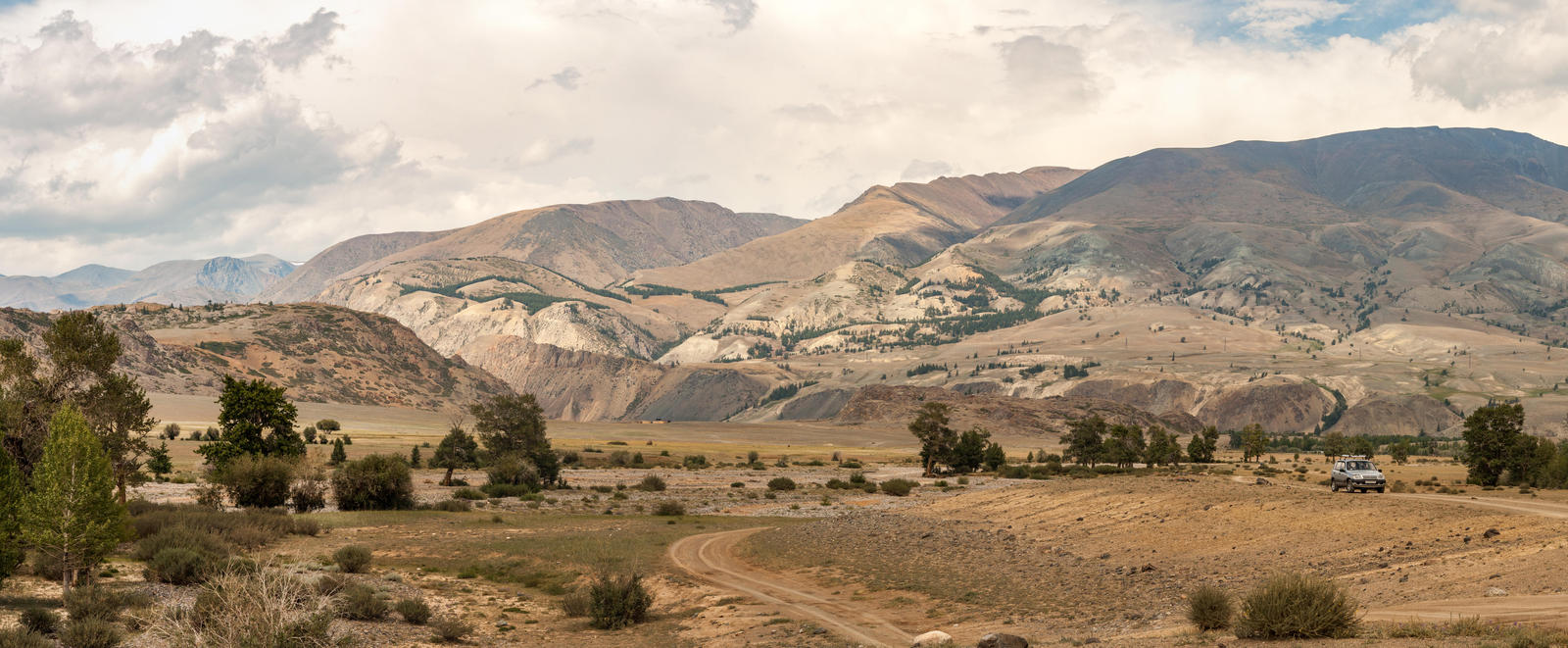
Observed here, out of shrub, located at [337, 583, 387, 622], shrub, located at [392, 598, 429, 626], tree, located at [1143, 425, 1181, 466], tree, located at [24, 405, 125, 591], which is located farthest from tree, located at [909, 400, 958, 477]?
tree, located at [24, 405, 125, 591]

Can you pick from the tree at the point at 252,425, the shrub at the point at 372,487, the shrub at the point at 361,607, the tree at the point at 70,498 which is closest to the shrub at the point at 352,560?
the shrub at the point at 361,607

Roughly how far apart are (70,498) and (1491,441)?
7064 cm

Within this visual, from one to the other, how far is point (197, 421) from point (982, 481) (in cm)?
12046

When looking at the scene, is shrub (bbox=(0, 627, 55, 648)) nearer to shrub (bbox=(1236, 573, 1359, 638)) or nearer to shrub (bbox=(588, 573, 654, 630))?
shrub (bbox=(588, 573, 654, 630))

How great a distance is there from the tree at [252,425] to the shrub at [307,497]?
507cm

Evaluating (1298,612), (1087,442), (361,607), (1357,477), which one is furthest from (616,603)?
(1087,442)

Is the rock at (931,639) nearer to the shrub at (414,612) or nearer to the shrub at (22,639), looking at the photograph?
the shrub at (414,612)

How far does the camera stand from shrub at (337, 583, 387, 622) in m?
28.2

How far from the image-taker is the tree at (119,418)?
42000mm

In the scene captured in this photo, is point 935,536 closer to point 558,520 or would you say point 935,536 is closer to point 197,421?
point 558,520

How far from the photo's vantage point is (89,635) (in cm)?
2280

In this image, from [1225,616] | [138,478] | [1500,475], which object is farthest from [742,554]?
[1500,475]

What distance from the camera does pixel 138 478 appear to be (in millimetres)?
49469

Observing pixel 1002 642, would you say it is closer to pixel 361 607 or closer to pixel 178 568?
pixel 361 607
